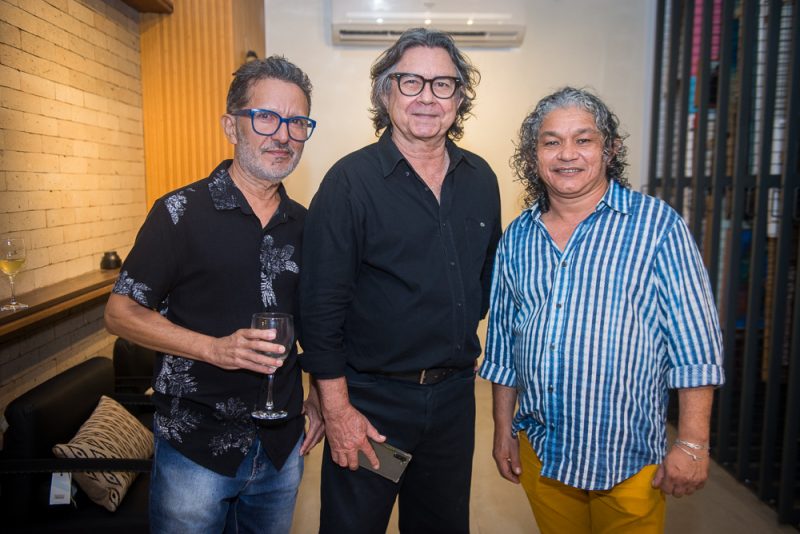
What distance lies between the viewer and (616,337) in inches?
61.9

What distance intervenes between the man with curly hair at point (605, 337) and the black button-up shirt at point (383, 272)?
19cm

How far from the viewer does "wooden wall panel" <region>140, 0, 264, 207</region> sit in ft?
14.5

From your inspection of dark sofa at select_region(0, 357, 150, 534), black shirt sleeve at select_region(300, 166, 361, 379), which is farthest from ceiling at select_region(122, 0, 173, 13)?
black shirt sleeve at select_region(300, 166, 361, 379)

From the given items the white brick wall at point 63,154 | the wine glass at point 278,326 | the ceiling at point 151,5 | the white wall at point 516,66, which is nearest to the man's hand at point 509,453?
the wine glass at point 278,326

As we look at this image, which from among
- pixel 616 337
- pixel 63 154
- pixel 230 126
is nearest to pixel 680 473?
pixel 616 337

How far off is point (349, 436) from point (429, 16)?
3.97 metres

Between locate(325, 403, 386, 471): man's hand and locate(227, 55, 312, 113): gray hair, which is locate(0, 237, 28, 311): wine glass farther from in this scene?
locate(325, 403, 386, 471): man's hand

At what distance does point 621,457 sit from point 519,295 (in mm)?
484

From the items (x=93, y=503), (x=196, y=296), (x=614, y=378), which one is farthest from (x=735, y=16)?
(x=93, y=503)

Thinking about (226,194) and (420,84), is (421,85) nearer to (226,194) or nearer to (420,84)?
(420,84)

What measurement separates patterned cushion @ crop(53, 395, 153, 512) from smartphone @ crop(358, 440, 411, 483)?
40.4 inches

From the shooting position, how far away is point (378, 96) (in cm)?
194

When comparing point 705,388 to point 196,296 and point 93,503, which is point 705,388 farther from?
point 93,503

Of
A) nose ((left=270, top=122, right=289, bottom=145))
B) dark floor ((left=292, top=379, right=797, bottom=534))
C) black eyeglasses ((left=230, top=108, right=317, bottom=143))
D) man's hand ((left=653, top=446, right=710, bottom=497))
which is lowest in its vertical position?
dark floor ((left=292, top=379, right=797, bottom=534))
